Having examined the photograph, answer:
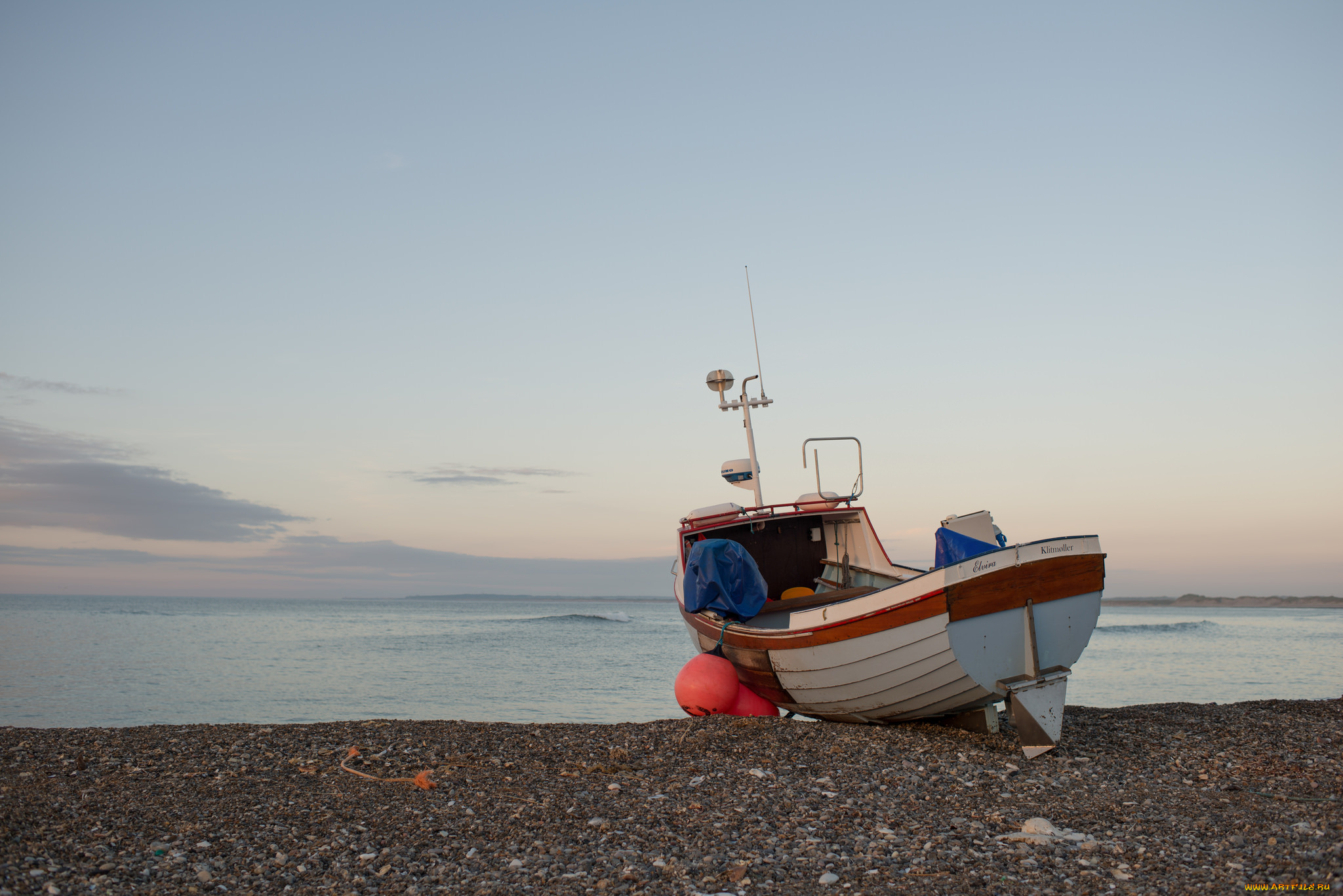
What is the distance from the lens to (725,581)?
9.38m

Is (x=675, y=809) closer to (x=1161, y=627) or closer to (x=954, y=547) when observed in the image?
(x=954, y=547)

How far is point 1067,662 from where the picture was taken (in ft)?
22.8

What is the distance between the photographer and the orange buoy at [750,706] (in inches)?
345

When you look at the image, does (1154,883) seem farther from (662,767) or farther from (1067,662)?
(662,767)

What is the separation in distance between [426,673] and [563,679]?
4479 millimetres

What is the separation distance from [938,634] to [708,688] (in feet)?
9.85

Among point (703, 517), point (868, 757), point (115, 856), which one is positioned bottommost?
point (868, 757)

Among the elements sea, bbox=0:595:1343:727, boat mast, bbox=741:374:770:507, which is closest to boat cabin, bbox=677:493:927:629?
boat mast, bbox=741:374:770:507

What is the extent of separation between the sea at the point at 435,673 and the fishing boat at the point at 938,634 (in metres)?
5.95

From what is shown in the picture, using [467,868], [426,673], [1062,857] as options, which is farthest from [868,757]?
[426,673]

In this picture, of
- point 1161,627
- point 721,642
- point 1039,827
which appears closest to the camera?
point 1039,827

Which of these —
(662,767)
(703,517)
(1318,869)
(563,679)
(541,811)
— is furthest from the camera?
(563,679)

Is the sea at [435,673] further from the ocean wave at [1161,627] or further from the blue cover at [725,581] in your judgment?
the blue cover at [725,581]

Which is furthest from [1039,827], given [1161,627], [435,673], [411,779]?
[1161,627]
